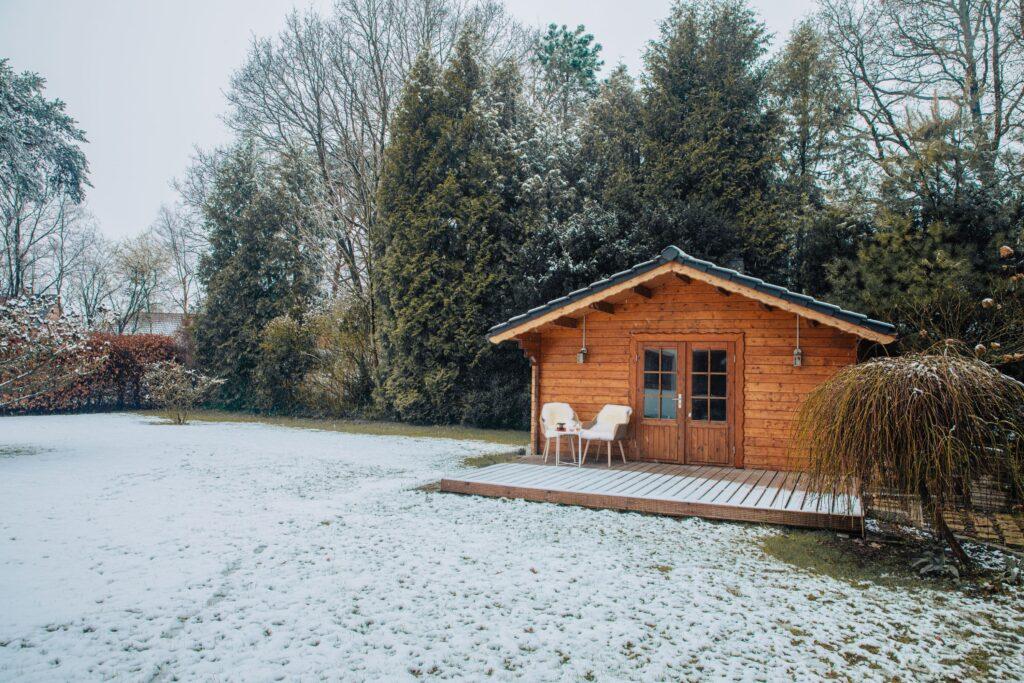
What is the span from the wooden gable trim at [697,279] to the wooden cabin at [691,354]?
0.5 inches

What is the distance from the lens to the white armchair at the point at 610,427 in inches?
316

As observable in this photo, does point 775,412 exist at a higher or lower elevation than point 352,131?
lower

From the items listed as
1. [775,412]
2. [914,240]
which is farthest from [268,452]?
[914,240]

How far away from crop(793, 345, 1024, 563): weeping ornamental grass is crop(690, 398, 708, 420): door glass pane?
3730mm

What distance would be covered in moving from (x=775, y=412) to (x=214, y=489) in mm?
6557

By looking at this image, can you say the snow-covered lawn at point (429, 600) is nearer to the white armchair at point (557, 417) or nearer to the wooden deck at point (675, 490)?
the wooden deck at point (675, 490)

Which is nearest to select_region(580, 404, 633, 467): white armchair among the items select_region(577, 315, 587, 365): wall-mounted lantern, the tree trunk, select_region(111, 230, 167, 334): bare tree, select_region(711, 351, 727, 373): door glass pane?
select_region(577, 315, 587, 365): wall-mounted lantern

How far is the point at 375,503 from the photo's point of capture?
21.3 ft

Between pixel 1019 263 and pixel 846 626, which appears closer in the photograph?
pixel 846 626

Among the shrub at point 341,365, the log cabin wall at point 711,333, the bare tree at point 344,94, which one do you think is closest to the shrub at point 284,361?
the shrub at point 341,365

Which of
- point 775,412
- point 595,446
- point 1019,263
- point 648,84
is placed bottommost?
point 595,446

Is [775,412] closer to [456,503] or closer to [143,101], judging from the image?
[456,503]

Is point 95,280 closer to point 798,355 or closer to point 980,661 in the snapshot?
point 798,355

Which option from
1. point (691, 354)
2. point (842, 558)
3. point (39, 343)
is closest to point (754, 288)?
point (691, 354)
